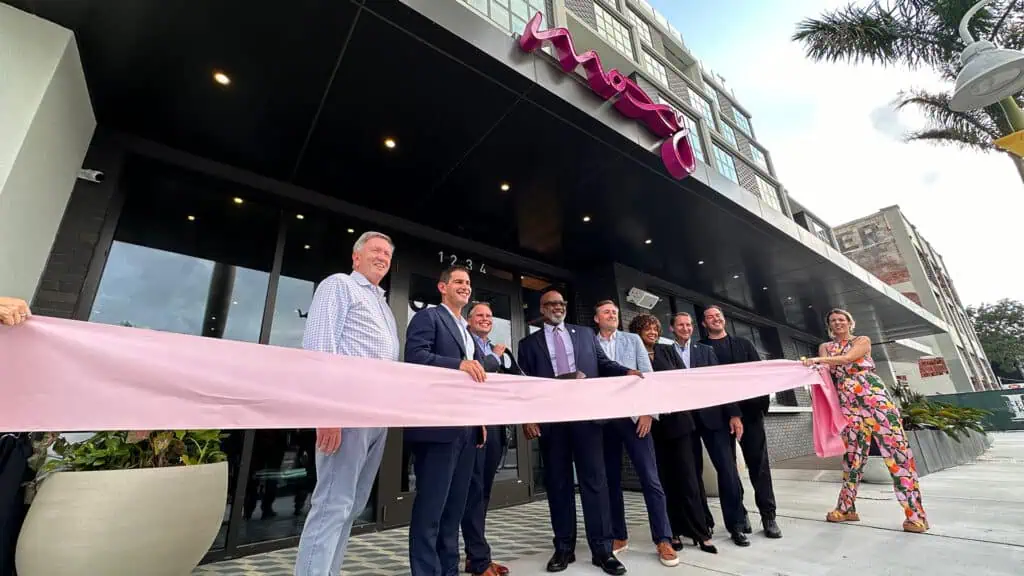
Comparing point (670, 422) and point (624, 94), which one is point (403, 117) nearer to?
point (624, 94)

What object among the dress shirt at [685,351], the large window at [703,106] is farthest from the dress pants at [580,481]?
the large window at [703,106]

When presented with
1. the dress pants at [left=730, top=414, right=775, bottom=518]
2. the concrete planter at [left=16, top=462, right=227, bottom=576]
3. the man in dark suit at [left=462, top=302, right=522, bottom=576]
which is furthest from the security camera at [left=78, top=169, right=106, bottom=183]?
the dress pants at [left=730, top=414, right=775, bottom=518]

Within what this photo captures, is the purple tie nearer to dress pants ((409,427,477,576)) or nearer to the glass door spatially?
dress pants ((409,427,477,576))

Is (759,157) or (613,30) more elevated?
(613,30)

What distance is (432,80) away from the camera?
2830 millimetres

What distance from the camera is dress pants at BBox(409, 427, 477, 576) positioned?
1.66m

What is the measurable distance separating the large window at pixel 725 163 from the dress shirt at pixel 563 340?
7602 mm

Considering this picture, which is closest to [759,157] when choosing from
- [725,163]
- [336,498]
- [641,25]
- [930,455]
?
[725,163]

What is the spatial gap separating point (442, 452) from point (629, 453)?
134cm

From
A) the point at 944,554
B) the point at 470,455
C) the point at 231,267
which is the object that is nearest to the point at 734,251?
the point at 944,554

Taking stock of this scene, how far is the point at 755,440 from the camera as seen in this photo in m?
2.84

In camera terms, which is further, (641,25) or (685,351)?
(641,25)

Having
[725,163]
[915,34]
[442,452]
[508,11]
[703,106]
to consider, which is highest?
[703,106]

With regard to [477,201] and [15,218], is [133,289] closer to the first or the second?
[15,218]
